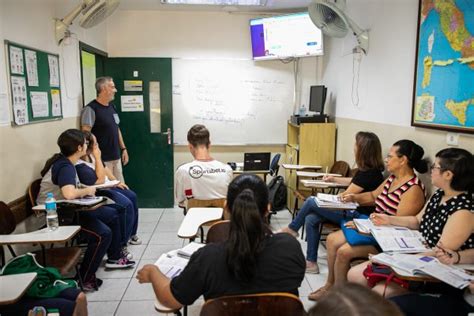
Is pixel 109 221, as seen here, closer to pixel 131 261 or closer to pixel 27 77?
pixel 131 261

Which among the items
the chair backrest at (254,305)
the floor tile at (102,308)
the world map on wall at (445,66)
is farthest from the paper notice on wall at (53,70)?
the world map on wall at (445,66)

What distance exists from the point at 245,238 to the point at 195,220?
1.08 m

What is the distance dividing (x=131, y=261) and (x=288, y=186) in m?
2.51

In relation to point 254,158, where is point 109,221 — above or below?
below

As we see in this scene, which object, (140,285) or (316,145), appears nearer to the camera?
(140,285)

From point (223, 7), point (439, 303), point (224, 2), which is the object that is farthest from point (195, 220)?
point (223, 7)

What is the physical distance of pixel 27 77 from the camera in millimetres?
2885

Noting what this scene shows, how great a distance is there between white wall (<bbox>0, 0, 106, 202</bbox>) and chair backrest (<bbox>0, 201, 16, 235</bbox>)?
0.18m

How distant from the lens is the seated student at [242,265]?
1.32 meters

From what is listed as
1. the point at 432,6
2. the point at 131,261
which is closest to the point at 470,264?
the point at 432,6

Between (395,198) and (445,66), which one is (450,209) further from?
(445,66)

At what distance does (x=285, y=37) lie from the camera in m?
4.73

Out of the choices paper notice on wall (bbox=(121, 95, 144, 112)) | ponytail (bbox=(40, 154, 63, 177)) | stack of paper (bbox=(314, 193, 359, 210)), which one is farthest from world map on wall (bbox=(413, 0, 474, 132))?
paper notice on wall (bbox=(121, 95, 144, 112))

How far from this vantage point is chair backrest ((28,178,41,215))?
2.81m
